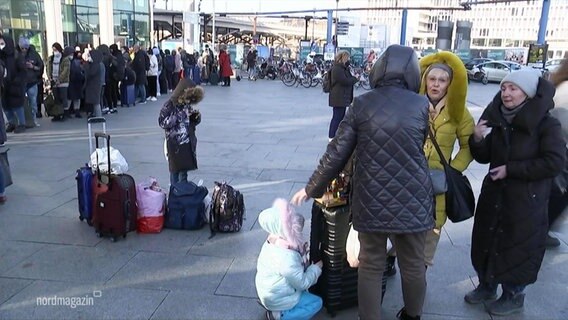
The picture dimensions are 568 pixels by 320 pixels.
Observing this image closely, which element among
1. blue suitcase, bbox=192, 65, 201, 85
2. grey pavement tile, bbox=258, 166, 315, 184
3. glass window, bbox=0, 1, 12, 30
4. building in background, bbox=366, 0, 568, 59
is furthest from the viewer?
building in background, bbox=366, 0, 568, 59

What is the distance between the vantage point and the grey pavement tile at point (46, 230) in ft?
14.1

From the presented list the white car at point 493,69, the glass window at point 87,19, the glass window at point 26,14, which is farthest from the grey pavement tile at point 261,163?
the white car at point 493,69

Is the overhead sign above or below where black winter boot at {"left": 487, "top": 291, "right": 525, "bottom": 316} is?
above

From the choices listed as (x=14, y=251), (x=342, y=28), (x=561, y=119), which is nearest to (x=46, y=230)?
(x=14, y=251)

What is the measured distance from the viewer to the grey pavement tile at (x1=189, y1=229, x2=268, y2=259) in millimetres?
4137

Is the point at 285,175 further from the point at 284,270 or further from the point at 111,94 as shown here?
the point at 111,94

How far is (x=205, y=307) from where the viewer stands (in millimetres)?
3268

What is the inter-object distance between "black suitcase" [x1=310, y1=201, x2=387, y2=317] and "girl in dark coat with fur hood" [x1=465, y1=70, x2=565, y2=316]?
0.83 m

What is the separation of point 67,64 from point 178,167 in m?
6.86

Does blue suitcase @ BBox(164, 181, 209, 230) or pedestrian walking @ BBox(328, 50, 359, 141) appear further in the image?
pedestrian walking @ BBox(328, 50, 359, 141)

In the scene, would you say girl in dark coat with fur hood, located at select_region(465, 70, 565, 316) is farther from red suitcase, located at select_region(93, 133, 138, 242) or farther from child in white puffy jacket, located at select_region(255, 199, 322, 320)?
red suitcase, located at select_region(93, 133, 138, 242)

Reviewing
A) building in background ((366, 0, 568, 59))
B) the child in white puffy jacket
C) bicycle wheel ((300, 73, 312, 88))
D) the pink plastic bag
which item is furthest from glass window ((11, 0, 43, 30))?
building in background ((366, 0, 568, 59))

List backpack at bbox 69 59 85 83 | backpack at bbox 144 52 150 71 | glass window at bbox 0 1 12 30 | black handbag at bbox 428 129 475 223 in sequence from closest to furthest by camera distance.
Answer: black handbag at bbox 428 129 475 223 < backpack at bbox 69 59 85 83 < backpack at bbox 144 52 150 71 < glass window at bbox 0 1 12 30

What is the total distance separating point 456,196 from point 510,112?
0.63 m
